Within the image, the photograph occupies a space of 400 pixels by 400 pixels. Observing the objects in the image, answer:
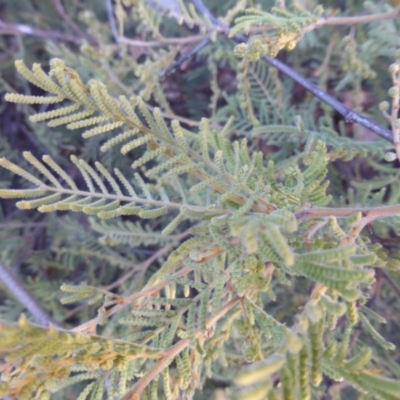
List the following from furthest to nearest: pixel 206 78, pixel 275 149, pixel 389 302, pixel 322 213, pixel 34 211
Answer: pixel 34 211
pixel 206 78
pixel 275 149
pixel 389 302
pixel 322 213

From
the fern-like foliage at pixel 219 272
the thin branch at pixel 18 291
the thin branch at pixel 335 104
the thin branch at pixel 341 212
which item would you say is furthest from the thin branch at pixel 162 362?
the thin branch at pixel 18 291

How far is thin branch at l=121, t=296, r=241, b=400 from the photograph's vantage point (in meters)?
0.56

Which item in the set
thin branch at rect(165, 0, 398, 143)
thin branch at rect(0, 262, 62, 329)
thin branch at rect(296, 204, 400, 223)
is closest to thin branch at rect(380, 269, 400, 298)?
thin branch at rect(165, 0, 398, 143)

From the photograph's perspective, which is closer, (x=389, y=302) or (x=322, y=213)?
(x=322, y=213)

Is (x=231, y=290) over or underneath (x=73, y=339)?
underneath

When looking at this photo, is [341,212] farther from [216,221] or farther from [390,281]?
[390,281]

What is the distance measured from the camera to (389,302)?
4.22 ft

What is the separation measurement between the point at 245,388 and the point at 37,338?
0.23 m

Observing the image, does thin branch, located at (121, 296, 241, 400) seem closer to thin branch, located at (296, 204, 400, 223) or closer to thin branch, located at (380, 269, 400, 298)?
thin branch, located at (296, 204, 400, 223)

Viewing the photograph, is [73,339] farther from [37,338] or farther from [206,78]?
[206,78]

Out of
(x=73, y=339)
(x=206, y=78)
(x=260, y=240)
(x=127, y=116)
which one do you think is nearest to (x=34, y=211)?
(x=206, y=78)

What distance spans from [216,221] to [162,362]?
205mm

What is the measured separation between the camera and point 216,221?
620 mm

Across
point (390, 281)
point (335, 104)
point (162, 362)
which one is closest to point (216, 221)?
point (162, 362)
